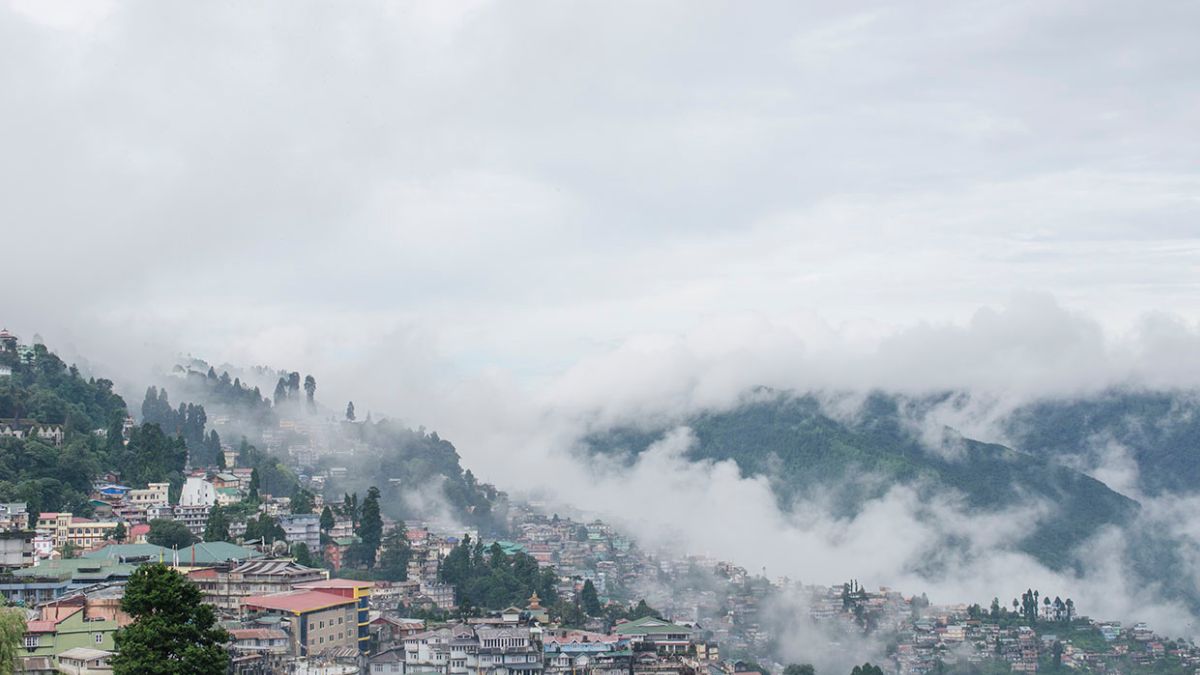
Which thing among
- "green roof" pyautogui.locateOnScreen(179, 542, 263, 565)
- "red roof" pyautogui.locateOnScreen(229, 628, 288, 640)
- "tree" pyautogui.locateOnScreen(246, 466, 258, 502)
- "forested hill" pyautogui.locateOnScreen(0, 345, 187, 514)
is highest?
"forested hill" pyautogui.locateOnScreen(0, 345, 187, 514)

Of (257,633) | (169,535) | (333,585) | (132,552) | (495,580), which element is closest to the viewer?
(257,633)

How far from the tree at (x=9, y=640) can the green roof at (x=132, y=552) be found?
25.8 meters

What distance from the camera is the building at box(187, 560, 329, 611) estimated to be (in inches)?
2355

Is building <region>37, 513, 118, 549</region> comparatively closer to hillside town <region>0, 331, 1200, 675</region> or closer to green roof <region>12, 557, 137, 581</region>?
hillside town <region>0, 331, 1200, 675</region>

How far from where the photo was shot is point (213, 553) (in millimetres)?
65562

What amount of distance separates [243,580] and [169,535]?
13.9 m

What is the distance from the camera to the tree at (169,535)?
72.1m

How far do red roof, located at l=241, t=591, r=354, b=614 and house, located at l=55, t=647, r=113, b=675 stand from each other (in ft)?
29.7

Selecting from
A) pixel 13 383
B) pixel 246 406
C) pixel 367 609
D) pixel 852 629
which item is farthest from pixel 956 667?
pixel 246 406

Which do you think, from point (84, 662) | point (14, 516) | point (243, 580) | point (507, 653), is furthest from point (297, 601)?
point (14, 516)

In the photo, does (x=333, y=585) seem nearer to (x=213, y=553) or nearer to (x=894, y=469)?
(x=213, y=553)

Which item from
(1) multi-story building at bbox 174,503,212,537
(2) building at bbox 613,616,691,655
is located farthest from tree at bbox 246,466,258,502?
(2) building at bbox 613,616,691,655

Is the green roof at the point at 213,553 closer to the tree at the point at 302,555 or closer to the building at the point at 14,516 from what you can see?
the tree at the point at 302,555

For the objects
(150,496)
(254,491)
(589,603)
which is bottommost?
(589,603)
